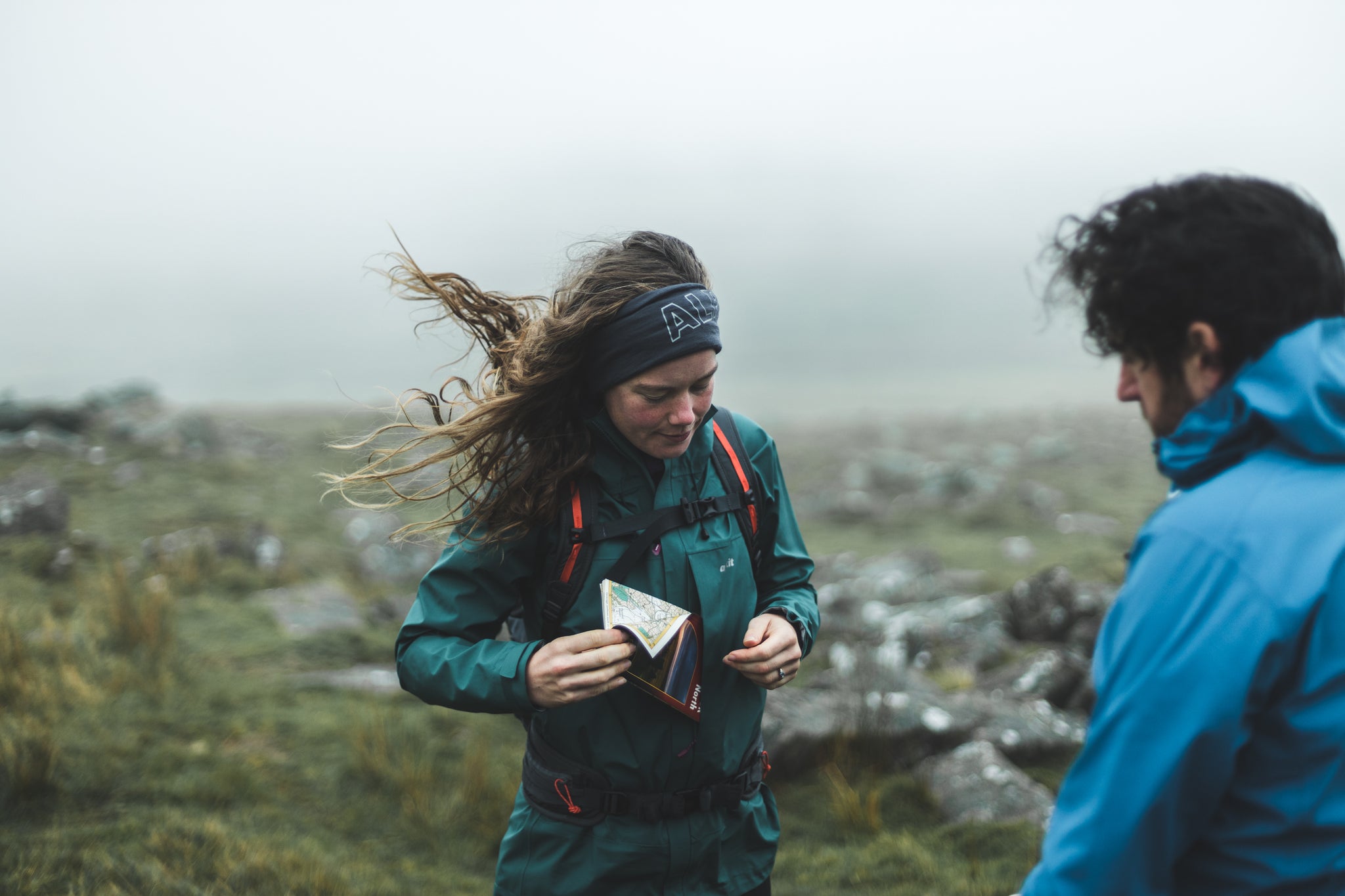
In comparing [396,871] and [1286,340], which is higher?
[1286,340]

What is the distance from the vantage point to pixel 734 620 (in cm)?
238

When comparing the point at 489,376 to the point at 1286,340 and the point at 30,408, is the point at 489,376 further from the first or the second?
the point at 30,408

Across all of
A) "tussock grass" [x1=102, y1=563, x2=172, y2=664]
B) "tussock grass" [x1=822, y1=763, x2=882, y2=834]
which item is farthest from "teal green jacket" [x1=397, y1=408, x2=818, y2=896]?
"tussock grass" [x1=102, y1=563, x2=172, y2=664]

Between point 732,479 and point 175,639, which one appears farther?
point 175,639

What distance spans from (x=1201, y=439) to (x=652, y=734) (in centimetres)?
146

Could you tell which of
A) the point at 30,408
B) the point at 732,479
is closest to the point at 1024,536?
the point at 732,479

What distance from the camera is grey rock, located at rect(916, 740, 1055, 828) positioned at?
4.50 meters

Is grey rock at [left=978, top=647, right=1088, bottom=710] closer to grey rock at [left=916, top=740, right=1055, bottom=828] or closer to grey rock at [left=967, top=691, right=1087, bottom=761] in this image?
grey rock at [left=967, top=691, right=1087, bottom=761]

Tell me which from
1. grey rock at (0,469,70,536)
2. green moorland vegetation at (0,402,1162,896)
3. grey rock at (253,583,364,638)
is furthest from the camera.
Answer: grey rock at (0,469,70,536)

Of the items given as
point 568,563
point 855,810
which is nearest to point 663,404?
point 568,563

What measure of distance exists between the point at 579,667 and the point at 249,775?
12.7ft

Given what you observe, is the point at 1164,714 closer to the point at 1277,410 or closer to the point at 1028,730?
the point at 1277,410

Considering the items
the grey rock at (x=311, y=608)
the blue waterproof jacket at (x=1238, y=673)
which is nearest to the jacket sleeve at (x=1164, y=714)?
the blue waterproof jacket at (x=1238, y=673)

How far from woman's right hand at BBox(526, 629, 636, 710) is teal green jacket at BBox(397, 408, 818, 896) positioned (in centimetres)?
6
